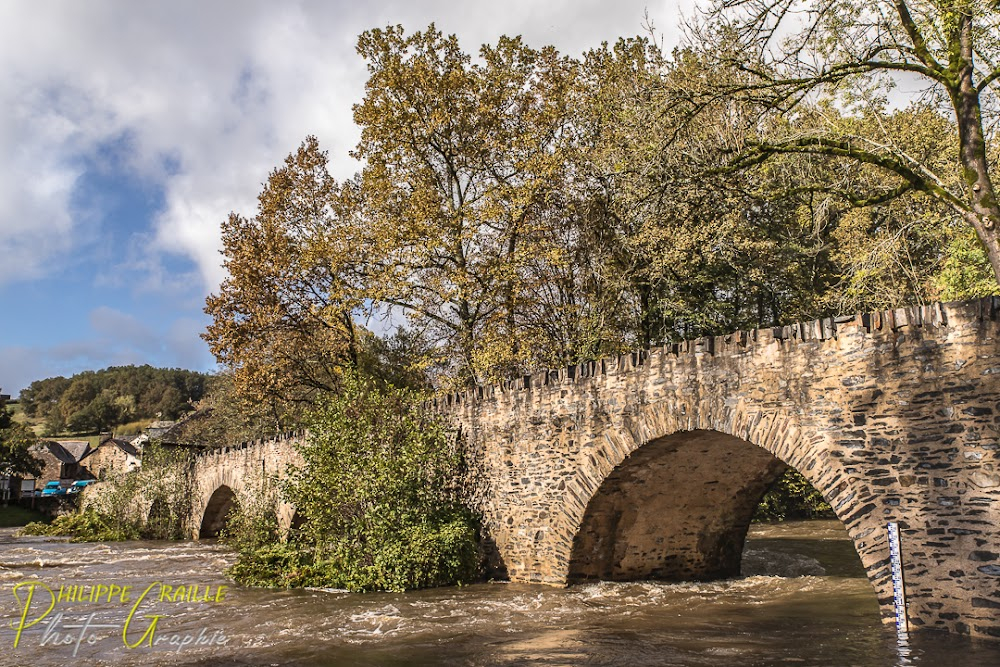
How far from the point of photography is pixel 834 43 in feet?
31.9

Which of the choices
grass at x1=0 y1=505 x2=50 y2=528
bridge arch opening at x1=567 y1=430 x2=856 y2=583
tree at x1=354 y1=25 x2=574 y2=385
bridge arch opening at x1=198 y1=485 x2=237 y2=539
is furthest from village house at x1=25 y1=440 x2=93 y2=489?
bridge arch opening at x1=567 y1=430 x2=856 y2=583

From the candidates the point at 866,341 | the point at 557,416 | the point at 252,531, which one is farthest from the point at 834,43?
the point at 252,531

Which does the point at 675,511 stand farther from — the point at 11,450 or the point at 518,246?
the point at 11,450

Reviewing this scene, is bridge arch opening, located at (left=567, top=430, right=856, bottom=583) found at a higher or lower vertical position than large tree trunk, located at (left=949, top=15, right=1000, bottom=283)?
lower

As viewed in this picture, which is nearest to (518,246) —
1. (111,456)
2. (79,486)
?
(79,486)

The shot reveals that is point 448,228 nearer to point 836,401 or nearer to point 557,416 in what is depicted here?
point 557,416

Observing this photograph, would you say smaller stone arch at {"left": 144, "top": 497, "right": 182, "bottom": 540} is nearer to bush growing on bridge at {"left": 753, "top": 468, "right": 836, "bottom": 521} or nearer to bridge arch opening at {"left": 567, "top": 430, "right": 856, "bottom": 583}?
bush growing on bridge at {"left": 753, "top": 468, "right": 836, "bottom": 521}

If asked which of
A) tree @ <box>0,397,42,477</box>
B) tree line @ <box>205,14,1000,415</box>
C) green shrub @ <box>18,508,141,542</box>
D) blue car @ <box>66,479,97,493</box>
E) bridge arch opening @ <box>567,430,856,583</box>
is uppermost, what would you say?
tree line @ <box>205,14,1000,415</box>

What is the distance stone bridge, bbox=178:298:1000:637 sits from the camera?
724cm

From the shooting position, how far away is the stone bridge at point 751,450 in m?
7.24

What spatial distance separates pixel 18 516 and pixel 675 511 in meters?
41.8

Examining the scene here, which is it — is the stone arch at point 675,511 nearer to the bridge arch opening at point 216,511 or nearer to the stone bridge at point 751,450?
the stone bridge at point 751,450

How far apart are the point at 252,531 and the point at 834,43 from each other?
12836 millimetres

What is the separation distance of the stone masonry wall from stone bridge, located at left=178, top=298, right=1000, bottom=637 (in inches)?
0.7
